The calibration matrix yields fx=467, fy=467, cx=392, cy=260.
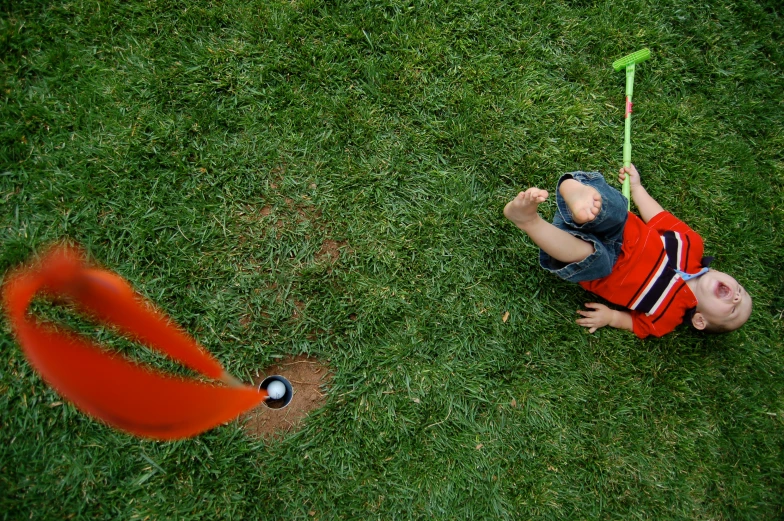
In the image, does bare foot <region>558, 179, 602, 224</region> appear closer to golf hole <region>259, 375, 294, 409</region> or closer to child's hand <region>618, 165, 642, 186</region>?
child's hand <region>618, 165, 642, 186</region>

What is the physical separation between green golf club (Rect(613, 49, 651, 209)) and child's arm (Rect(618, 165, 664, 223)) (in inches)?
1.3

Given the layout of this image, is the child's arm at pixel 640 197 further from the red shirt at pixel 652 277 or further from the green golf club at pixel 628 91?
the red shirt at pixel 652 277

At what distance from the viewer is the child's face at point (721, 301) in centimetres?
268

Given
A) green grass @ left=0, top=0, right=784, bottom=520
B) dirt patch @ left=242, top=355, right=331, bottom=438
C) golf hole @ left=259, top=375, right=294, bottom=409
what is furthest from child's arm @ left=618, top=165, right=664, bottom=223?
golf hole @ left=259, top=375, right=294, bottom=409

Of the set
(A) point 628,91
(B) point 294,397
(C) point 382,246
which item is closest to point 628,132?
(A) point 628,91

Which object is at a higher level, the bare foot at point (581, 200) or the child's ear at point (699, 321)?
the bare foot at point (581, 200)

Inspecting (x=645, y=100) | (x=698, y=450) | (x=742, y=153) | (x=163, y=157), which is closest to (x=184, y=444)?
(x=163, y=157)

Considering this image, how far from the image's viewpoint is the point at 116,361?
2.39m

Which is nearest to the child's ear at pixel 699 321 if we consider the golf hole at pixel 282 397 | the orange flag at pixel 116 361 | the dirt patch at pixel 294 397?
the dirt patch at pixel 294 397

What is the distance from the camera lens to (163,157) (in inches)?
103

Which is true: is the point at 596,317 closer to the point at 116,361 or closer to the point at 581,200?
the point at 581,200

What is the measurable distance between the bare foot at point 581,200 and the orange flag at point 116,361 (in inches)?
75.7

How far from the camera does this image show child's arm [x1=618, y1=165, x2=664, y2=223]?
300 centimetres

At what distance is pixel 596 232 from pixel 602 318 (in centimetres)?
59
